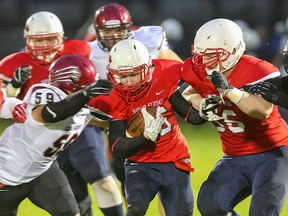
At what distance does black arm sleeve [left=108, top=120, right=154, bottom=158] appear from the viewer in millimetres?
4758

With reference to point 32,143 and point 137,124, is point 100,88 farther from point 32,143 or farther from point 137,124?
point 32,143

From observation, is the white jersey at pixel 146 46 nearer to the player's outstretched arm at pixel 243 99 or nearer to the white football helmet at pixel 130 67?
the white football helmet at pixel 130 67

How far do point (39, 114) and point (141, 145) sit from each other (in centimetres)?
58

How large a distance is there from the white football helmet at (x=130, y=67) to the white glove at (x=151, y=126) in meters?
0.17

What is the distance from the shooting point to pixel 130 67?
4.81 meters

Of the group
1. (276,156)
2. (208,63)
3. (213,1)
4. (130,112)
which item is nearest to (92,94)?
(130,112)

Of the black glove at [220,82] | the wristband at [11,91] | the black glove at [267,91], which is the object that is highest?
the black glove at [220,82]

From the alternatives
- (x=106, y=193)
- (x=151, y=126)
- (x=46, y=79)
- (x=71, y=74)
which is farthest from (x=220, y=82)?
(x=46, y=79)

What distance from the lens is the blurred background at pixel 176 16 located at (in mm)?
11305

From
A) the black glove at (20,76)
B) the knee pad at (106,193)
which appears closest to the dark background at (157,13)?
the knee pad at (106,193)

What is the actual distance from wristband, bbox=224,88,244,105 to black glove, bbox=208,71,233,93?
22 mm

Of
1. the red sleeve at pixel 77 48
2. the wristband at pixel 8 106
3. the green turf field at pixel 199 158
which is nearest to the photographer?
the wristband at pixel 8 106

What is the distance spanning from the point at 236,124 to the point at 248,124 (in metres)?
0.06

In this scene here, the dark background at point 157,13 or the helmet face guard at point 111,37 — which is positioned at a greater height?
the helmet face guard at point 111,37
